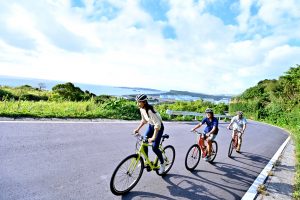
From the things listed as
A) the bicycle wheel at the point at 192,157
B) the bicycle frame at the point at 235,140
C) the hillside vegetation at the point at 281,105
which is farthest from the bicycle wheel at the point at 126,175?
the hillside vegetation at the point at 281,105

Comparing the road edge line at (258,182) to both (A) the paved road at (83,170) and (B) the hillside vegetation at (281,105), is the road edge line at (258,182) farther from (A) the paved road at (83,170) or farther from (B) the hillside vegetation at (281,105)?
(B) the hillside vegetation at (281,105)

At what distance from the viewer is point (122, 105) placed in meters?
18.1

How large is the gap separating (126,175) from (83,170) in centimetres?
123

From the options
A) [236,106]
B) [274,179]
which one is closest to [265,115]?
[236,106]

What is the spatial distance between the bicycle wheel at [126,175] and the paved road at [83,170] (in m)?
0.16

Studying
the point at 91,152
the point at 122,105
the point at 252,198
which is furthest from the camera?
the point at 122,105

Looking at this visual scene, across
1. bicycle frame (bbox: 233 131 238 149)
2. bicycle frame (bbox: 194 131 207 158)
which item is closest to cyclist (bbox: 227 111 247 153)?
bicycle frame (bbox: 233 131 238 149)

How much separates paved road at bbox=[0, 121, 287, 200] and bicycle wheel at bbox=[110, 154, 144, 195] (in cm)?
16

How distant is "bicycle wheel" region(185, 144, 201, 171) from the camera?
7.70 meters

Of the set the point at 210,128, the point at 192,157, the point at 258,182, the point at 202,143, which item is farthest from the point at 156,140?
the point at 258,182

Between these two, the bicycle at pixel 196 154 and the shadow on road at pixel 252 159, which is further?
the shadow on road at pixel 252 159

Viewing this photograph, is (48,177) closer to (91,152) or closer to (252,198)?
(91,152)

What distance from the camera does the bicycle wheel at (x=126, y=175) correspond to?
5.34 m

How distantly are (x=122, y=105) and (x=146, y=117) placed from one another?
12060 mm
